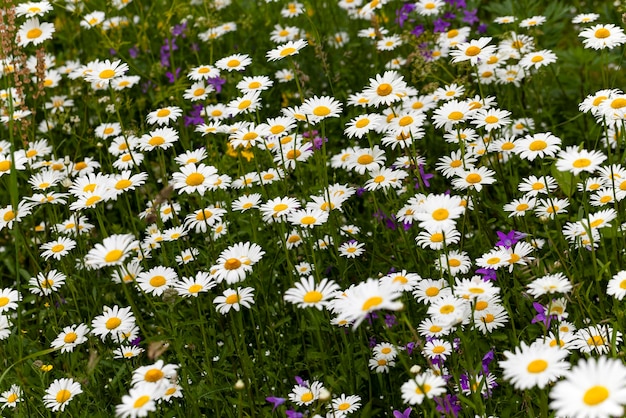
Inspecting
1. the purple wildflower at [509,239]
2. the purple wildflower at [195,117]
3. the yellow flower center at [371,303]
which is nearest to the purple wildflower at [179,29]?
the purple wildflower at [195,117]

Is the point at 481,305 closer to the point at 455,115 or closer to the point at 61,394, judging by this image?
the point at 455,115

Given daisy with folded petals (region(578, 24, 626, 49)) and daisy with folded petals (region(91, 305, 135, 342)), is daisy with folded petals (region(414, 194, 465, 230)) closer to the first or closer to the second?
daisy with folded petals (region(91, 305, 135, 342))

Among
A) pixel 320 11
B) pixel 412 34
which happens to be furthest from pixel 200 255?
pixel 320 11

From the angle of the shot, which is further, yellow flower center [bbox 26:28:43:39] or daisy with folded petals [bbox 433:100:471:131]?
yellow flower center [bbox 26:28:43:39]

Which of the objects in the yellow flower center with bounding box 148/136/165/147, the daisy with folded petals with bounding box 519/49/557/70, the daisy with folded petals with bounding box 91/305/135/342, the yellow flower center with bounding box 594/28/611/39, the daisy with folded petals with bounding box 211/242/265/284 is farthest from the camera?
the daisy with folded petals with bounding box 519/49/557/70

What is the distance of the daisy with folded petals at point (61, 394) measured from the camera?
2.58 metres

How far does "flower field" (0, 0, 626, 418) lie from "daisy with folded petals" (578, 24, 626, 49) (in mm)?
34

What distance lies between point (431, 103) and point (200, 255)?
118 cm

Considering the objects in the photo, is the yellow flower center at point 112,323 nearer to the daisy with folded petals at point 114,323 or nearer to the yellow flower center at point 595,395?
the daisy with folded petals at point 114,323

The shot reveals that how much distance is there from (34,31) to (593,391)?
3721mm

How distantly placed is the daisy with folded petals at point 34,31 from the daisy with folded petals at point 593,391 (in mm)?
3483

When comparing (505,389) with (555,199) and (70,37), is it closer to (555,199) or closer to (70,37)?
(555,199)

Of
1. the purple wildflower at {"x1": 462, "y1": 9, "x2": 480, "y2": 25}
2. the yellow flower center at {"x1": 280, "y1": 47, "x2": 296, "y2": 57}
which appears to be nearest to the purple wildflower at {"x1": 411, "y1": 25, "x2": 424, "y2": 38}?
the purple wildflower at {"x1": 462, "y1": 9, "x2": 480, "y2": 25}

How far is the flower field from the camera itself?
93.4 inches
